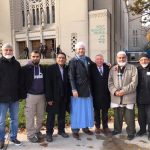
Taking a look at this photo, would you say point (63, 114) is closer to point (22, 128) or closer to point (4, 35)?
point (22, 128)

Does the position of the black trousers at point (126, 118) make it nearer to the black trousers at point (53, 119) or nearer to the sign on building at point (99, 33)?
the black trousers at point (53, 119)

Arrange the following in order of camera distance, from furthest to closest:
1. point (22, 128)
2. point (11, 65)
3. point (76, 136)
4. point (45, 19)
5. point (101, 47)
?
point (45, 19) < point (101, 47) < point (22, 128) < point (76, 136) < point (11, 65)

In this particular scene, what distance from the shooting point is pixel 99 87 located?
6867mm

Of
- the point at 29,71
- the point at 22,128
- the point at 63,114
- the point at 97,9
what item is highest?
the point at 97,9

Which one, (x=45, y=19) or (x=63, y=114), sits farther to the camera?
(x=45, y=19)

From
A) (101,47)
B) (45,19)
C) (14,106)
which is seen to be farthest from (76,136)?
(45,19)

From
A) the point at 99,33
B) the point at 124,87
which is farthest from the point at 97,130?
the point at 99,33

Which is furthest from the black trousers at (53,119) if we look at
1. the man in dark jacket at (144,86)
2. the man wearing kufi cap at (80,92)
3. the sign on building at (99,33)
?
the sign on building at (99,33)

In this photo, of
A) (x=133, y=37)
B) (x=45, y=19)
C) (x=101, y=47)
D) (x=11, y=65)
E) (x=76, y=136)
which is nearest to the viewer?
(x=11, y=65)

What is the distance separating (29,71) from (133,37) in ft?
192

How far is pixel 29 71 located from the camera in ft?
20.6

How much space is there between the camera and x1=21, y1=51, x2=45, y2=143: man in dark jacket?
628cm

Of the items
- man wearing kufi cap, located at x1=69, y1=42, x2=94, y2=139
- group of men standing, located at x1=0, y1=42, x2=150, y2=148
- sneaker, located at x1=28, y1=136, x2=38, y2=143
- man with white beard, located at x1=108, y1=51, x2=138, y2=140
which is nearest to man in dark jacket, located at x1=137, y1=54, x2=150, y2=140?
group of men standing, located at x1=0, y1=42, x2=150, y2=148

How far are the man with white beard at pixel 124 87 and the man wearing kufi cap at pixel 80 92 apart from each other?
532 millimetres
